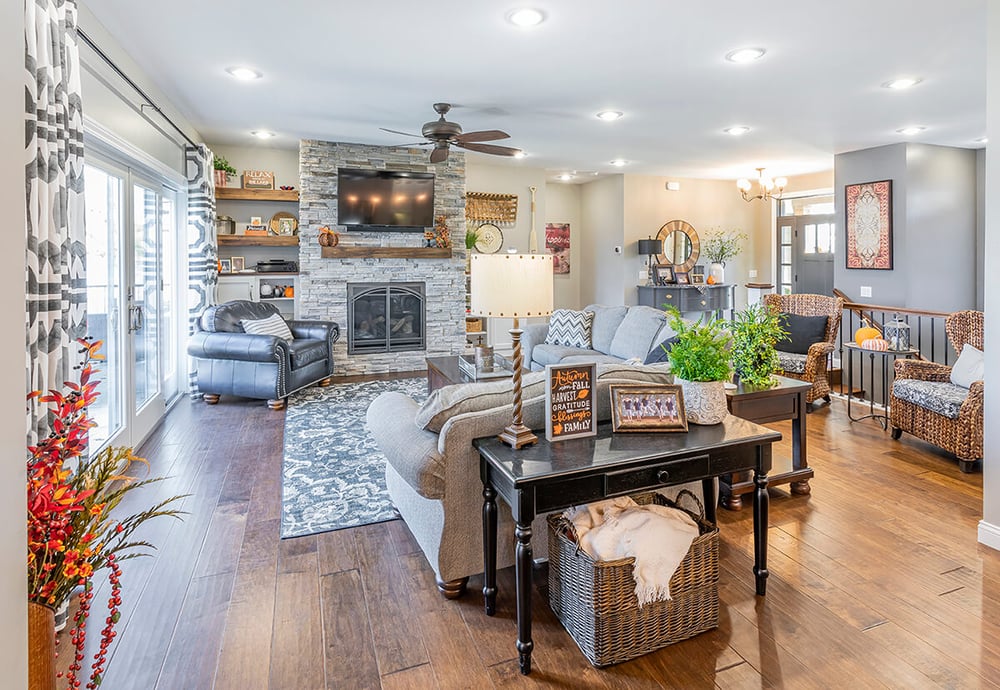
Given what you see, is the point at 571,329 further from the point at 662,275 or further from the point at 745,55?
the point at 662,275

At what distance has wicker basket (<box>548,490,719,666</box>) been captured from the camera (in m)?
1.92

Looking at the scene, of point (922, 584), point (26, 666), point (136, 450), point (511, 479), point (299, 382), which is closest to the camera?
point (26, 666)

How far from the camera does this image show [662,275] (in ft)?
29.2

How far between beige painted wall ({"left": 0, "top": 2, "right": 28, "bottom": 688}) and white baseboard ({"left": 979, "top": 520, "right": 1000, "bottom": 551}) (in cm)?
348

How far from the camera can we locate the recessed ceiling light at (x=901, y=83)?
4402mm

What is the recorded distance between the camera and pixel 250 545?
281 centimetres

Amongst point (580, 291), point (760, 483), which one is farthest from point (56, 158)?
point (580, 291)

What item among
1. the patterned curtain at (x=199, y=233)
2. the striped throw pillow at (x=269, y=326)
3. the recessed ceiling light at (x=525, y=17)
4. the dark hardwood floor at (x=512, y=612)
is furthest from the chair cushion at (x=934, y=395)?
the patterned curtain at (x=199, y=233)

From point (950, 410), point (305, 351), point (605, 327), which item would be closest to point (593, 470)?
point (950, 410)

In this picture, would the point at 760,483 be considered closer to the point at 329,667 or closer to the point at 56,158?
the point at 329,667

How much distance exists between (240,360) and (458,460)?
156 inches

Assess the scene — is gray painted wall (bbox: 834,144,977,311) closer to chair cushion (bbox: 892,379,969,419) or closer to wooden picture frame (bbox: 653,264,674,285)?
wooden picture frame (bbox: 653,264,674,285)

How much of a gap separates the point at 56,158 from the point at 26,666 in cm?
194

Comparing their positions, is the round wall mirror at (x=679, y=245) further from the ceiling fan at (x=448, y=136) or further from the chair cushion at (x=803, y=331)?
the ceiling fan at (x=448, y=136)
